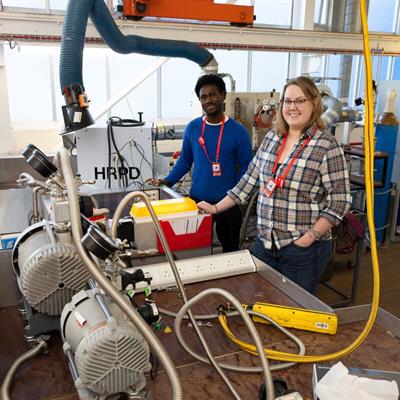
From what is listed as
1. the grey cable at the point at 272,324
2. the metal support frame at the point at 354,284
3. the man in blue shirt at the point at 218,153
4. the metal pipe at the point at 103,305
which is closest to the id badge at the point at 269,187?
the grey cable at the point at 272,324

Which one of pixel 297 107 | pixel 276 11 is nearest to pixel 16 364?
pixel 297 107

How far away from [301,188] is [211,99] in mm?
954

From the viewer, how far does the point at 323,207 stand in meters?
1.61

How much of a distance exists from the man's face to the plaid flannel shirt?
2.26ft

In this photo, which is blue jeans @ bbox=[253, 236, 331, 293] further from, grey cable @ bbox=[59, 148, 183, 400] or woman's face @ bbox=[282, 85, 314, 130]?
grey cable @ bbox=[59, 148, 183, 400]

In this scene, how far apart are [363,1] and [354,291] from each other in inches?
96.9

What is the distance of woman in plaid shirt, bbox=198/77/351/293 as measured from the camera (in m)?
1.55

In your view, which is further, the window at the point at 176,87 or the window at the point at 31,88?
the window at the point at 176,87

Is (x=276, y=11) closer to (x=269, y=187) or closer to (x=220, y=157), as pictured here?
(x=220, y=157)

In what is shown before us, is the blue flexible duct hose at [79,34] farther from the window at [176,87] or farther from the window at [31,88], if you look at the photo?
the window at [176,87]

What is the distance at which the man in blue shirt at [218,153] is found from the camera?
2.32m

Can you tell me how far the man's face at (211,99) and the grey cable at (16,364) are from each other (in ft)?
5.21

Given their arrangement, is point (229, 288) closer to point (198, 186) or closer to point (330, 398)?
point (330, 398)

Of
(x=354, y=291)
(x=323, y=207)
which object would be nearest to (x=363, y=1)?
(x=323, y=207)
